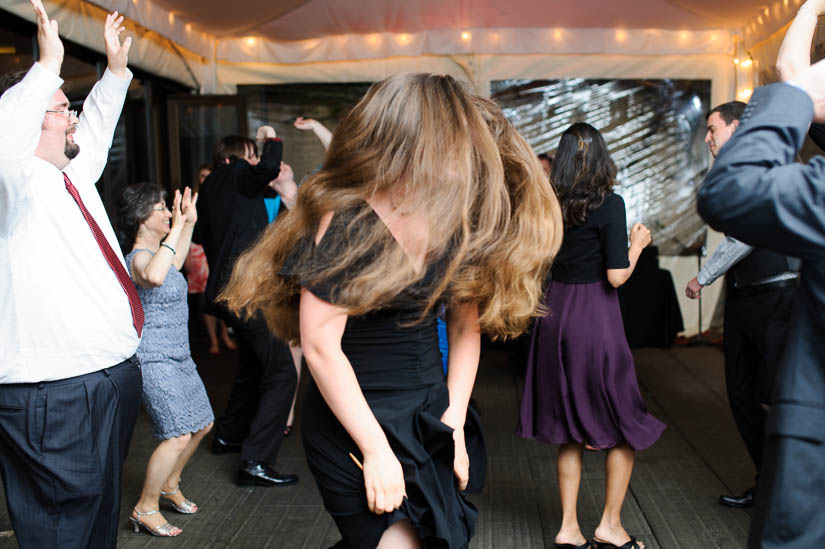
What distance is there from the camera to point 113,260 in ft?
7.14

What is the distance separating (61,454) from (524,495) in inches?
84.4

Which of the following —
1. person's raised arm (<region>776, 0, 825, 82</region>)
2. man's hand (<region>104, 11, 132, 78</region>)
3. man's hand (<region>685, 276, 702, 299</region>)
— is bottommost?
man's hand (<region>685, 276, 702, 299</region>)

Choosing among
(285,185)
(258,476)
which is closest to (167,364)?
(258,476)

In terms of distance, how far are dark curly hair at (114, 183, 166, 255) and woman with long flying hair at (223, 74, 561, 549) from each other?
1.52 m

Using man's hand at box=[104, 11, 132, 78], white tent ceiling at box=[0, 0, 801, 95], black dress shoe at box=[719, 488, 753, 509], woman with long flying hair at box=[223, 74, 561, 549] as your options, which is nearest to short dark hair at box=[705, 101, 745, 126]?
black dress shoe at box=[719, 488, 753, 509]

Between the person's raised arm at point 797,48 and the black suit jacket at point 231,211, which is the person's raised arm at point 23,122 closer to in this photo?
the person's raised arm at point 797,48

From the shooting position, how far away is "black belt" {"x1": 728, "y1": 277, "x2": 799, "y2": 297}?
124 inches

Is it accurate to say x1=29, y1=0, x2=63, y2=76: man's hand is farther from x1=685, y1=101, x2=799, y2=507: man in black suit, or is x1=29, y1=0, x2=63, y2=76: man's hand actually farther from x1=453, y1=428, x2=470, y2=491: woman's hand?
x1=685, y1=101, x2=799, y2=507: man in black suit

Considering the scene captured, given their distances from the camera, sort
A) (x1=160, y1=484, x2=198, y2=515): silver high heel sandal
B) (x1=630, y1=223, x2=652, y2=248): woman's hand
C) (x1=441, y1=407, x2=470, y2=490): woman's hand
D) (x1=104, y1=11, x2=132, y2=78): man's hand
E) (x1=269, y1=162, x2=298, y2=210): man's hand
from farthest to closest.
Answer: (x1=269, y1=162, x2=298, y2=210): man's hand → (x1=160, y1=484, x2=198, y2=515): silver high heel sandal → (x1=630, y1=223, x2=652, y2=248): woman's hand → (x1=104, y1=11, x2=132, y2=78): man's hand → (x1=441, y1=407, x2=470, y2=490): woman's hand

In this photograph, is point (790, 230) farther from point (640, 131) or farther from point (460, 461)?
point (640, 131)

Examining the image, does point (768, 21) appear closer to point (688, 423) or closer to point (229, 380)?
point (688, 423)

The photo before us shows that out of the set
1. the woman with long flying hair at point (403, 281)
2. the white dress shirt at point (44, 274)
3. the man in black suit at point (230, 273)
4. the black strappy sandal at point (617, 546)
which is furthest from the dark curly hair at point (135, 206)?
the black strappy sandal at point (617, 546)

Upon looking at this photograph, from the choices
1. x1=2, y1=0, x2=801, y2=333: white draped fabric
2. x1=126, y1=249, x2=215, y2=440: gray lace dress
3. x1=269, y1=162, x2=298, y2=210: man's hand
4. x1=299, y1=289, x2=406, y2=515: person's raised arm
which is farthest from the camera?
x1=2, y1=0, x2=801, y2=333: white draped fabric

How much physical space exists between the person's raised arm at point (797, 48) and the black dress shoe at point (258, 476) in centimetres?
298
